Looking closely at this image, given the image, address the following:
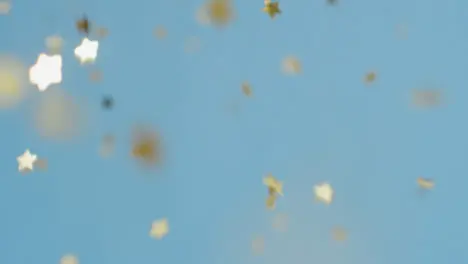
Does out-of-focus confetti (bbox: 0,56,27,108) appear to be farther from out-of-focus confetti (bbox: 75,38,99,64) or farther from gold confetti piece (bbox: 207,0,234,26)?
gold confetti piece (bbox: 207,0,234,26)

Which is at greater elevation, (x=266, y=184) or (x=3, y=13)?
(x=3, y=13)

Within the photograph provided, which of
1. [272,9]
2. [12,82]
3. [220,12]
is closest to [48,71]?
[12,82]

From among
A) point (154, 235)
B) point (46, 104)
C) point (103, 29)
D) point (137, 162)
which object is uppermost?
point (103, 29)

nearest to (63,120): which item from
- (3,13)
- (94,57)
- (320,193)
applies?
(94,57)

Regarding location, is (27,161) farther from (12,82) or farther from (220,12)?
(220,12)

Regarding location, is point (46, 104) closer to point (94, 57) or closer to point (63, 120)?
point (63, 120)

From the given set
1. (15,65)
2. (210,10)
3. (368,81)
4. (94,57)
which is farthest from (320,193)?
(15,65)

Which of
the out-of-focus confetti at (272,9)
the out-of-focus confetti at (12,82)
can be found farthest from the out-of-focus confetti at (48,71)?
the out-of-focus confetti at (272,9)
